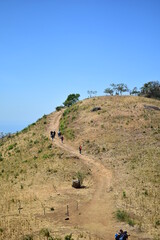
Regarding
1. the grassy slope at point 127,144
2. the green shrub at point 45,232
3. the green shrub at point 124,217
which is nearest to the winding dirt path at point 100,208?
the green shrub at point 124,217

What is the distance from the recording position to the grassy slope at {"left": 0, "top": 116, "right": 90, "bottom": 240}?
834 inches

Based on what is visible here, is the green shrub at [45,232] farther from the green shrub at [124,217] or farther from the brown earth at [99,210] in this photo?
the green shrub at [124,217]

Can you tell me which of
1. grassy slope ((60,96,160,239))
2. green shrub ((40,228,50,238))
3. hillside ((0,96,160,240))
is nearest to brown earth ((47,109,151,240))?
hillside ((0,96,160,240))

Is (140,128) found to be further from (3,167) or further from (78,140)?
(3,167)

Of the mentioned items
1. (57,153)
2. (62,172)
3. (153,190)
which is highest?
(57,153)

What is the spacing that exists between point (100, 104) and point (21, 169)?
33.5m

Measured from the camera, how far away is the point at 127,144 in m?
45.0

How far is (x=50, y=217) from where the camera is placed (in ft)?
73.0

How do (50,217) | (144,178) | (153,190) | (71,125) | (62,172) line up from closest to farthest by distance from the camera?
(50,217), (153,190), (144,178), (62,172), (71,125)

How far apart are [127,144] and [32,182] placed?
19.1 metres

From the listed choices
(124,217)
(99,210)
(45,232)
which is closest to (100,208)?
(99,210)

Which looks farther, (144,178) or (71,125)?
(71,125)

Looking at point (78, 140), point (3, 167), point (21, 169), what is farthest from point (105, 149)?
point (3, 167)

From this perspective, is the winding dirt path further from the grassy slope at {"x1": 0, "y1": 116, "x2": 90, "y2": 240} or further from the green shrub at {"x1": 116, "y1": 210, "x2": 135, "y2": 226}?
the grassy slope at {"x1": 0, "y1": 116, "x2": 90, "y2": 240}
